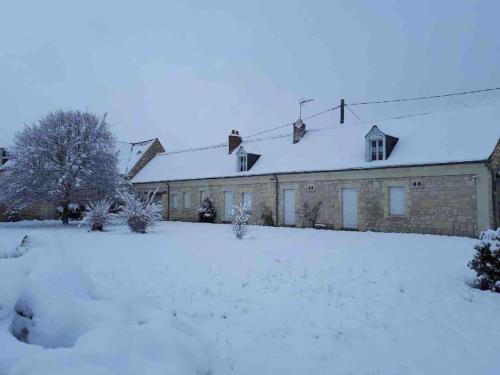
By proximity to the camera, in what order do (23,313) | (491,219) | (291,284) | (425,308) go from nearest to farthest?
(23,313)
(425,308)
(291,284)
(491,219)

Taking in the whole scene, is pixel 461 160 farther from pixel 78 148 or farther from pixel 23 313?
pixel 78 148

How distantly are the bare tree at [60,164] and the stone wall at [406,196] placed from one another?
27.3 feet

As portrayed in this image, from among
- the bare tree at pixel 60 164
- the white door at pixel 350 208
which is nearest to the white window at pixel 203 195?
the bare tree at pixel 60 164

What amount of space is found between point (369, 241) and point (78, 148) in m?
15.5

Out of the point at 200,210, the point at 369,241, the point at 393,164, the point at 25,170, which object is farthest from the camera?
the point at 200,210

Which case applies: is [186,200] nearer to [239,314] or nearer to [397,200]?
[397,200]

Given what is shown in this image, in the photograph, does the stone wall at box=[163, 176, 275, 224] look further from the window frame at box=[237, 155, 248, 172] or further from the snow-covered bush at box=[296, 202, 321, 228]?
the snow-covered bush at box=[296, 202, 321, 228]

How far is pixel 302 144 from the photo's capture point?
23.5 meters

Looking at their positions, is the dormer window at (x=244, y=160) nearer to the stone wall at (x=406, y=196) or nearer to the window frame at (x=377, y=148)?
the stone wall at (x=406, y=196)

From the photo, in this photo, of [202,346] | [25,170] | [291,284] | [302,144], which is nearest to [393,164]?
[302,144]

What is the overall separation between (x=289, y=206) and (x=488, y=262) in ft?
47.6

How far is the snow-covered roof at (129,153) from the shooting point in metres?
33.9

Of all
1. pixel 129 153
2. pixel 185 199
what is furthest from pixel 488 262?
pixel 129 153

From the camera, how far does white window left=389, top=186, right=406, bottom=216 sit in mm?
17531
